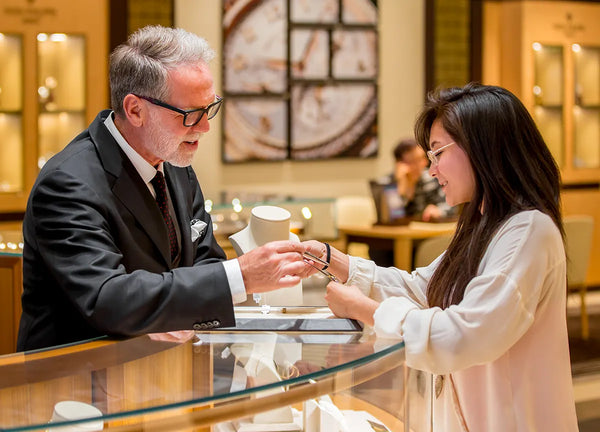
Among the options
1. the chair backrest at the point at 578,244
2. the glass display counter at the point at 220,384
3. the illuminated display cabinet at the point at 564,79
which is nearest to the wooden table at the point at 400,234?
the chair backrest at the point at 578,244

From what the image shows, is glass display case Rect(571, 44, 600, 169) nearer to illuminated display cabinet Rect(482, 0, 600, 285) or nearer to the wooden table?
illuminated display cabinet Rect(482, 0, 600, 285)

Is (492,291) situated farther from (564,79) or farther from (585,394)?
(564,79)

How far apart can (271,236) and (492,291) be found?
31.8 inches

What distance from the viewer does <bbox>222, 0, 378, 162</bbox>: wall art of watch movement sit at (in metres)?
8.40

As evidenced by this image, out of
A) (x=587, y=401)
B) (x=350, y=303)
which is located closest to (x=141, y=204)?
(x=350, y=303)

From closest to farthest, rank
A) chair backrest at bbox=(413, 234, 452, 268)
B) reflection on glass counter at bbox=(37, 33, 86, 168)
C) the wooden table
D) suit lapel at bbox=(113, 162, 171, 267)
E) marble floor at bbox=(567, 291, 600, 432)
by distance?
suit lapel at bbox=(113, 162, 171, 267) → marble floor at bbox=(567, 291, 600, 432) → chair backrest at bbox=(413, 234, 452, 268) → the wooden table → reflection on glass counter at bbox=(37, 33, 86, 168)

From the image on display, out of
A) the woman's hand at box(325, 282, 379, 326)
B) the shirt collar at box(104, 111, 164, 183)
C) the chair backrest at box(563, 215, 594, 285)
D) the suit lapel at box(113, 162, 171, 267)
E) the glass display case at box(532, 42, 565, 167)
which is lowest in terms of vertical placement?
the chair backrest at box(563, 215, 594, 285)

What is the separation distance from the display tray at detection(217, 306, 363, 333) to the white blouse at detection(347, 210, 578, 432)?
135 mm

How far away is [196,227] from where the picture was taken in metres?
2.55

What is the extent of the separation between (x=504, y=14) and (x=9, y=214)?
5.43 m

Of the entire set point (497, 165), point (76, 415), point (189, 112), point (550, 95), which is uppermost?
point (550, 95)

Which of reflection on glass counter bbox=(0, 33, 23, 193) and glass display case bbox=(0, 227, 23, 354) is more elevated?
reflection on glass counter bbox=(0, 33, 23, 193)

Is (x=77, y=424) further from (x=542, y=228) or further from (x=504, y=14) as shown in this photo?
(x=504, y=14)

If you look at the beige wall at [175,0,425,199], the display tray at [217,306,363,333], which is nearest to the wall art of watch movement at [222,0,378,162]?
the beige wall at [175,0,425,199]
